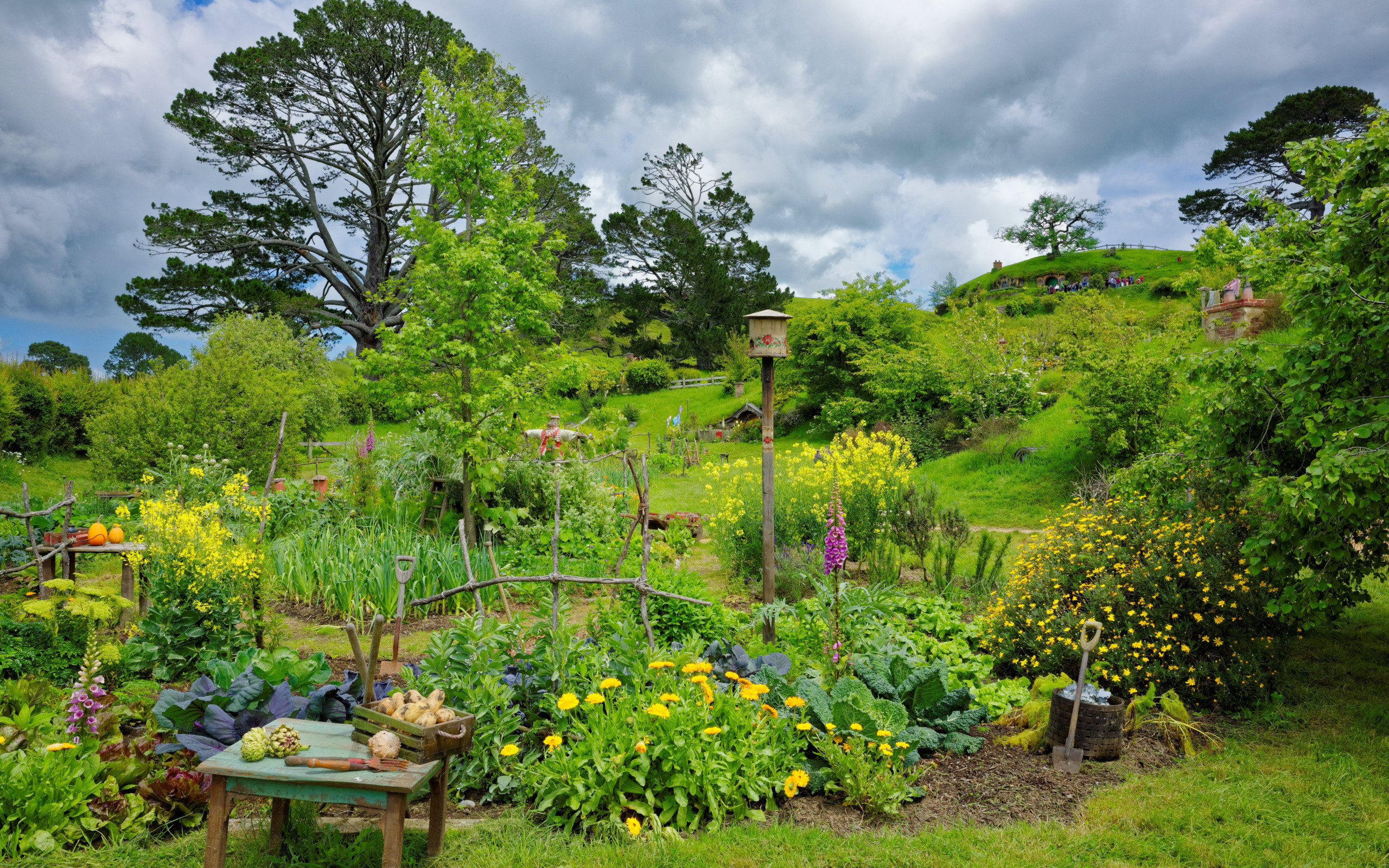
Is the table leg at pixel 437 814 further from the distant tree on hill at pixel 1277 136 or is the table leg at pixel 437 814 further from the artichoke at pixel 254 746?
the distant tree on hill at pixel 1277 136

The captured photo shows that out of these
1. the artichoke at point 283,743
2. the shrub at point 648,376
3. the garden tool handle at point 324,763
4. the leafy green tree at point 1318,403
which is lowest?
the garden tool handle at point 324,763

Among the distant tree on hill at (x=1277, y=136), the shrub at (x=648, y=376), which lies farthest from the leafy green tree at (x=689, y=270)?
the distant tree on hill at (x=1277, y=136)

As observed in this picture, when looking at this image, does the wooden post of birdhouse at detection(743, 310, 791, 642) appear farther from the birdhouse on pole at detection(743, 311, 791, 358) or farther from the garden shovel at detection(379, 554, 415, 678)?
the garden shovel at detection(379, 554, 415, 678)

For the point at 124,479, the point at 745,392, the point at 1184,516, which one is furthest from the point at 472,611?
the point at 745,392

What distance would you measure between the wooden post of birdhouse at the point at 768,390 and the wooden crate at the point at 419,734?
3529 mm

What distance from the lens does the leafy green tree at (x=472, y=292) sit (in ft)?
25.7

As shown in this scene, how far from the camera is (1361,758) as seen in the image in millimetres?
4168

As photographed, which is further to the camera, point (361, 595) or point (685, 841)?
point (361, 595)

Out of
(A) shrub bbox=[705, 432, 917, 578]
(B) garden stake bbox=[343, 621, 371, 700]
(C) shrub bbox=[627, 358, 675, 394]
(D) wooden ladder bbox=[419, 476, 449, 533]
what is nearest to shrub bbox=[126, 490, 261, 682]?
(B) garden stake bbox=[343, 621, 371, 700]

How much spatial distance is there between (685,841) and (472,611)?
401 centimetres

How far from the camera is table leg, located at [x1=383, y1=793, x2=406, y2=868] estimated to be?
263 cm

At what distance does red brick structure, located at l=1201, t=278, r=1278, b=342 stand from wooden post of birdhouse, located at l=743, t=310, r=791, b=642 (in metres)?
11.8

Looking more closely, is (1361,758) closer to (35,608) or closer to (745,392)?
(35,608)

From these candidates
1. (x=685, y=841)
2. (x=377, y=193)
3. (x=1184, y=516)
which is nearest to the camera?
(x=685, y=841)
